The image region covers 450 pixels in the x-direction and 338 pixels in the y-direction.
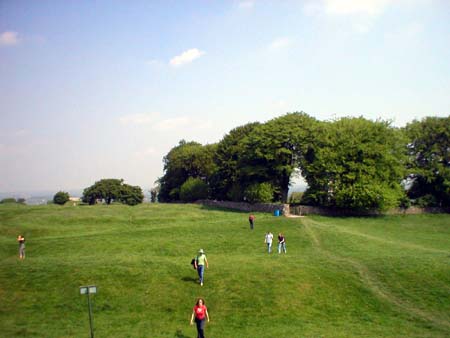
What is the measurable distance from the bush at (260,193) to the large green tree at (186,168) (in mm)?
28156

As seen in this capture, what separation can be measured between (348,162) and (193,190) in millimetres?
44981

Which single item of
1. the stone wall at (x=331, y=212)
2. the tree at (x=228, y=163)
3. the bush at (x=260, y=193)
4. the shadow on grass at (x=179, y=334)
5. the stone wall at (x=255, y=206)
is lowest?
the shadow on grass at (x=179, y=334)

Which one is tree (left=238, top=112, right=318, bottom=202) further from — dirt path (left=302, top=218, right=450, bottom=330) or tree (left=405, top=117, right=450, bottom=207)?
dirt path (left=302, top=218, right=450, bottom=330)

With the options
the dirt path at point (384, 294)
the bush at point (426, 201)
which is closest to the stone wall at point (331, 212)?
the bush at point (426, 201)

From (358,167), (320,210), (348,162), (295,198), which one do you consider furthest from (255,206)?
(358,167)

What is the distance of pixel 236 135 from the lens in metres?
97.0

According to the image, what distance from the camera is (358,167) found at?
6744 centimetres

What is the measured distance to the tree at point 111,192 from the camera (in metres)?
123

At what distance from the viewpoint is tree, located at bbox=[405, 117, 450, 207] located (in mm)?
72562

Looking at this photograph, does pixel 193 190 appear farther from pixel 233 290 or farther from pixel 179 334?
pixel 179 334

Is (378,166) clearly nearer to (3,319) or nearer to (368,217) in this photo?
(368,217)

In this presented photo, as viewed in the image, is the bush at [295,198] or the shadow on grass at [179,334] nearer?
the shadow on grass at [179,334]

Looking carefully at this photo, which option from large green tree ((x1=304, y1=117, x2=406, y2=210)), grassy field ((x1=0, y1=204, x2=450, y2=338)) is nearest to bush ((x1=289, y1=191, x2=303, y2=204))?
large green tree ((x1=304, y1=117, x2=406, y2=210))

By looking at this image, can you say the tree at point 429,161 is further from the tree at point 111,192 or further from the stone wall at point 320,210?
the tree at point 111,192
